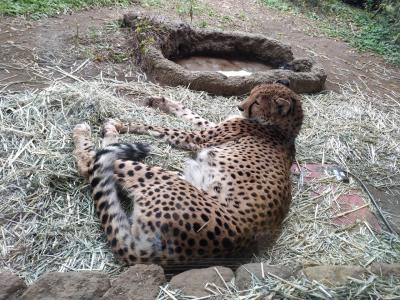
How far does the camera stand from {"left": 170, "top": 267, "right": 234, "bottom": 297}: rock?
6.78 feet

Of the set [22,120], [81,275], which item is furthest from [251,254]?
[22,120]

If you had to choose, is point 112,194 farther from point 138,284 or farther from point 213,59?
point 213,59

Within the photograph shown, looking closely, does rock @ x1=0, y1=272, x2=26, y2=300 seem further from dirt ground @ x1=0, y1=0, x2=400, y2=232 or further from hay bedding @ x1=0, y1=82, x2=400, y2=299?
dirt ground @ x1=0, y1=0, x2=400, y2=232

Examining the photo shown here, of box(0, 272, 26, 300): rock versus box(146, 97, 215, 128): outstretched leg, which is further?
box(146, 97, 215, 128): outstretched leg

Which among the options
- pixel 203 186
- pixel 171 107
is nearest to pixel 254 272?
pixel 203 186

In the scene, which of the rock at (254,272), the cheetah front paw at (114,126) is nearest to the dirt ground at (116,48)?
the cheetah front paw at (114,126)

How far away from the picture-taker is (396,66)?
7195mm

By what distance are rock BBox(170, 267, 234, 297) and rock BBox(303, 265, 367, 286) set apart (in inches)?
14.6

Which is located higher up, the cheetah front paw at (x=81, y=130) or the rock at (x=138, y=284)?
the rock at (x=138, y=284)

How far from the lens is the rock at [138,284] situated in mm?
1975

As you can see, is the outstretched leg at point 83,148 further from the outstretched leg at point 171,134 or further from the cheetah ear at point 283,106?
the cheetah ear at point 283,106

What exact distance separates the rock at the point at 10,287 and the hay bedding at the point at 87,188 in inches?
20.1

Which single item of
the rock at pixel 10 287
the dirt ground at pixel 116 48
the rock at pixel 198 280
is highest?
the rock at pixel 198 280

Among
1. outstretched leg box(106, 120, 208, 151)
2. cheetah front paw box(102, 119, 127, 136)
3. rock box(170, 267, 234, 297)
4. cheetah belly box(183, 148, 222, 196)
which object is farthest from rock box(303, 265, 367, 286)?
cheetah front paw box(102, 119, 127, 136)
